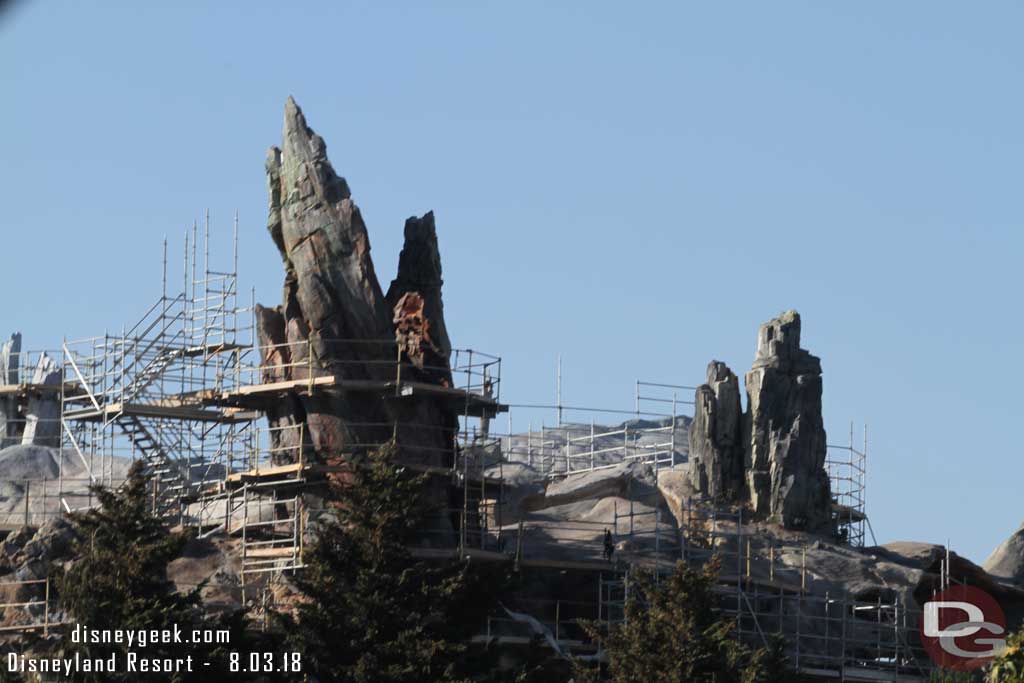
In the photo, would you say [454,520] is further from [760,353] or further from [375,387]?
[760,353]

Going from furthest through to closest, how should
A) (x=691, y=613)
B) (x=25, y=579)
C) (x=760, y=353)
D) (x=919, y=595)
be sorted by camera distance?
(x=760, y=353)
(x=919, y=595)
(x=25, y=579)
(x=691, y=613)

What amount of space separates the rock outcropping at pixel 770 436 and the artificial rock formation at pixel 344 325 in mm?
12627

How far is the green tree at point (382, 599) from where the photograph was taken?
54531 mm

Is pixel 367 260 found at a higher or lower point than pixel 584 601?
higher

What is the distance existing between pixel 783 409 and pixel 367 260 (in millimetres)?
16584

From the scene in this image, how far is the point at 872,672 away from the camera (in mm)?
69375

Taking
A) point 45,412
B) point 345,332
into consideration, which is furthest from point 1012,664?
point 45,412

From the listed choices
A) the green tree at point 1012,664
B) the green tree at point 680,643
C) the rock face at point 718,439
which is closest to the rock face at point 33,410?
the rock face at point 718,439

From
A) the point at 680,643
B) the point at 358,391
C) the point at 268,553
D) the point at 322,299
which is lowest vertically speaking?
the point at 680,643

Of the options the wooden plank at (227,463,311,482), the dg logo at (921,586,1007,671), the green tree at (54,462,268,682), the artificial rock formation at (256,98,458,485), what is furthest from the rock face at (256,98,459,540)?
the dg logo at (921,586,1007,671)

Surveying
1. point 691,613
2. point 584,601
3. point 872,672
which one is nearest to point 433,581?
point 691,613

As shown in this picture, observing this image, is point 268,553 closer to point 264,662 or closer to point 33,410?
point 264,662

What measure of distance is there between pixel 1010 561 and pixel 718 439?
32.8 feet

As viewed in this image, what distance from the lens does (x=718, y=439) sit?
255 feet
